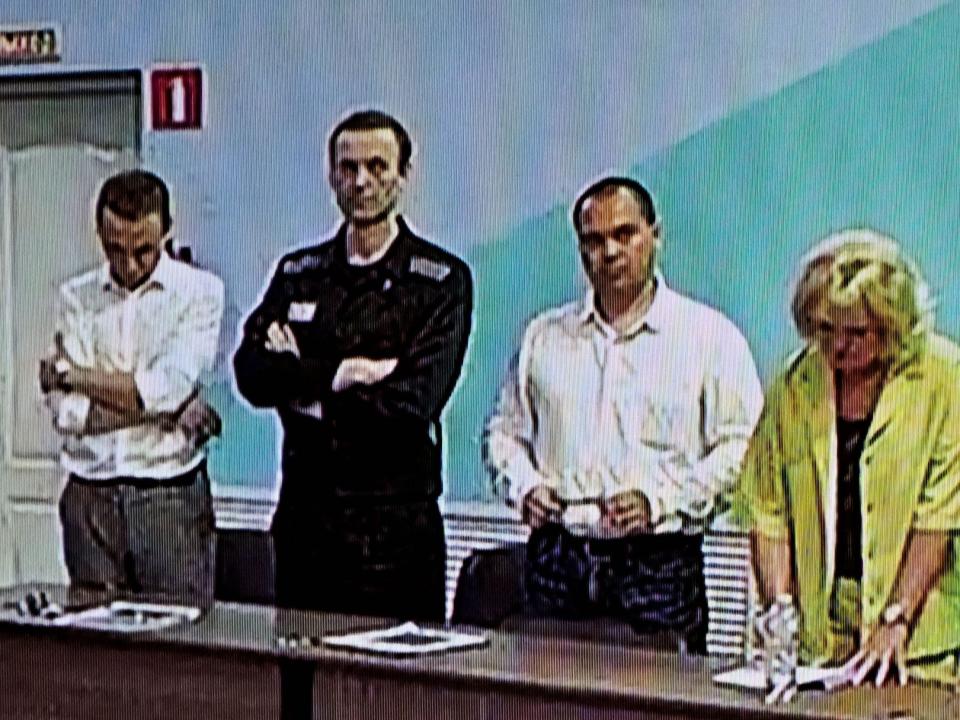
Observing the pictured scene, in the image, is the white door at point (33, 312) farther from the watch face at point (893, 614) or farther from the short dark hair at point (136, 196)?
the watch face at point (893, 614)

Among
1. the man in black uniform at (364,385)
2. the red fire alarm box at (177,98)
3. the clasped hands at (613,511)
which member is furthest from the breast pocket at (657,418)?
the red fire alarm box at (177,98)

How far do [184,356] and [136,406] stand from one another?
19cm

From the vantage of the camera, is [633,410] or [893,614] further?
[633,410]

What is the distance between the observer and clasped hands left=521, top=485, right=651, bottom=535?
3.94 m

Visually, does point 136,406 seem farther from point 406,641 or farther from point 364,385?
point 406,641

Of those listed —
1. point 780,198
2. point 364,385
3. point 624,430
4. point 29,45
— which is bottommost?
point 624,430

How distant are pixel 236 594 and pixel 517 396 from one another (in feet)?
2.98

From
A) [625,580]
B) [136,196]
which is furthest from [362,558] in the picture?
[136,196]

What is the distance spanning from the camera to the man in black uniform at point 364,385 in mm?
4164

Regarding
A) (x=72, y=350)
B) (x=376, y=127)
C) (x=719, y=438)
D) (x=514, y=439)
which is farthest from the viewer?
(x=72, y=350)

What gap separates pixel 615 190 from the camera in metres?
3.93

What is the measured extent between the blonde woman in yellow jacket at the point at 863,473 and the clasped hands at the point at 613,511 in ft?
0.72

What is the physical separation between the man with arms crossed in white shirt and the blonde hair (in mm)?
1455

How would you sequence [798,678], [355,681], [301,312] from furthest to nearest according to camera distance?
1. [301,312]
2. [355,681]
3. [798,678]
